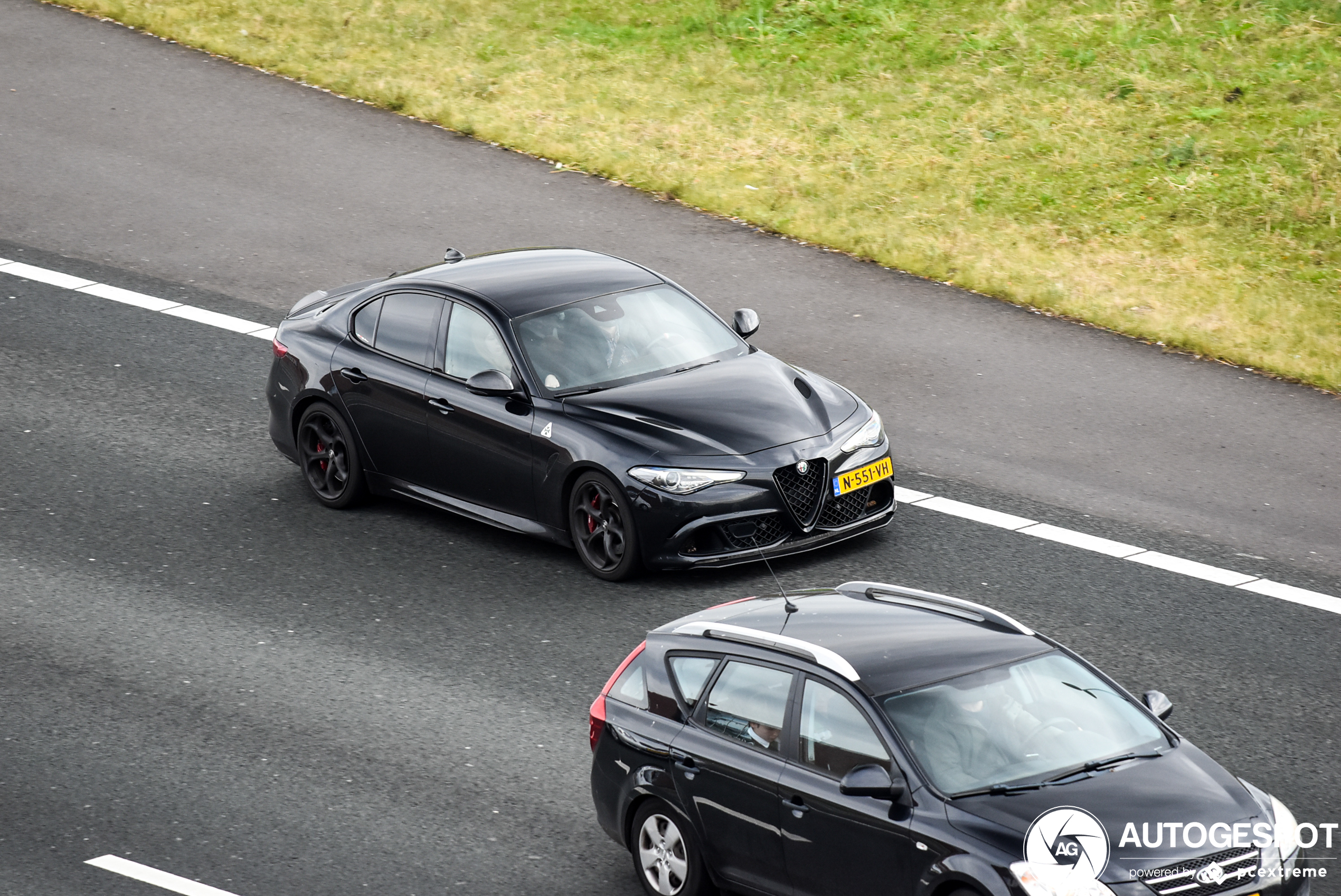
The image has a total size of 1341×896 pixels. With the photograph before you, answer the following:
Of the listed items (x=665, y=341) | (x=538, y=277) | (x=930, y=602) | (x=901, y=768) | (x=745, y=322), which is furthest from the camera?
(x=745, y=322)

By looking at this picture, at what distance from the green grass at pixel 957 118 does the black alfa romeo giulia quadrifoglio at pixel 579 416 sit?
15.2 feet

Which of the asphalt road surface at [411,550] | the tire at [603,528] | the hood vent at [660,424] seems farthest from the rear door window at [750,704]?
the hood vent at [660,424]

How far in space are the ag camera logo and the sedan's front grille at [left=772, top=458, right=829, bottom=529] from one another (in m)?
4.46

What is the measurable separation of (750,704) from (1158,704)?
68.7 inches

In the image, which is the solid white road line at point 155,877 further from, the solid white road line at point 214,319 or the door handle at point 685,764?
the solid white road line at point 214,319

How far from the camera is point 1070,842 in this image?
675cm

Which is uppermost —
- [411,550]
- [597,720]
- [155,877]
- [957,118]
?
[957,118]

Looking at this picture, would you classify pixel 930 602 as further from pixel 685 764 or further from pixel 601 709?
pixel 601 709

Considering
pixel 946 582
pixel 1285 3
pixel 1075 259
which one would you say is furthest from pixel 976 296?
pixel 1285 3

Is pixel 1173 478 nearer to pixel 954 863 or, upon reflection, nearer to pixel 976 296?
pixel 976 296

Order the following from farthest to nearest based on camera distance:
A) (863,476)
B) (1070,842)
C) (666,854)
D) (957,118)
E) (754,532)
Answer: (957,118), (863,476), (754,532), (666,854), (1070,842)

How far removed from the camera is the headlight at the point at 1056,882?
6.61m

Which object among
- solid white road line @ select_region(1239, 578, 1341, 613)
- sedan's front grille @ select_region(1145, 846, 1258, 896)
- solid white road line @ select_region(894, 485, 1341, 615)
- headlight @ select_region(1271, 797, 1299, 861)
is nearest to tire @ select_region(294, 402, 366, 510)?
solid white road line @ select_region(894, 485, 1341, 615)

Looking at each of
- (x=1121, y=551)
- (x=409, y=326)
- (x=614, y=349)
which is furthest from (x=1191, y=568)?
(x=409, y=326)
